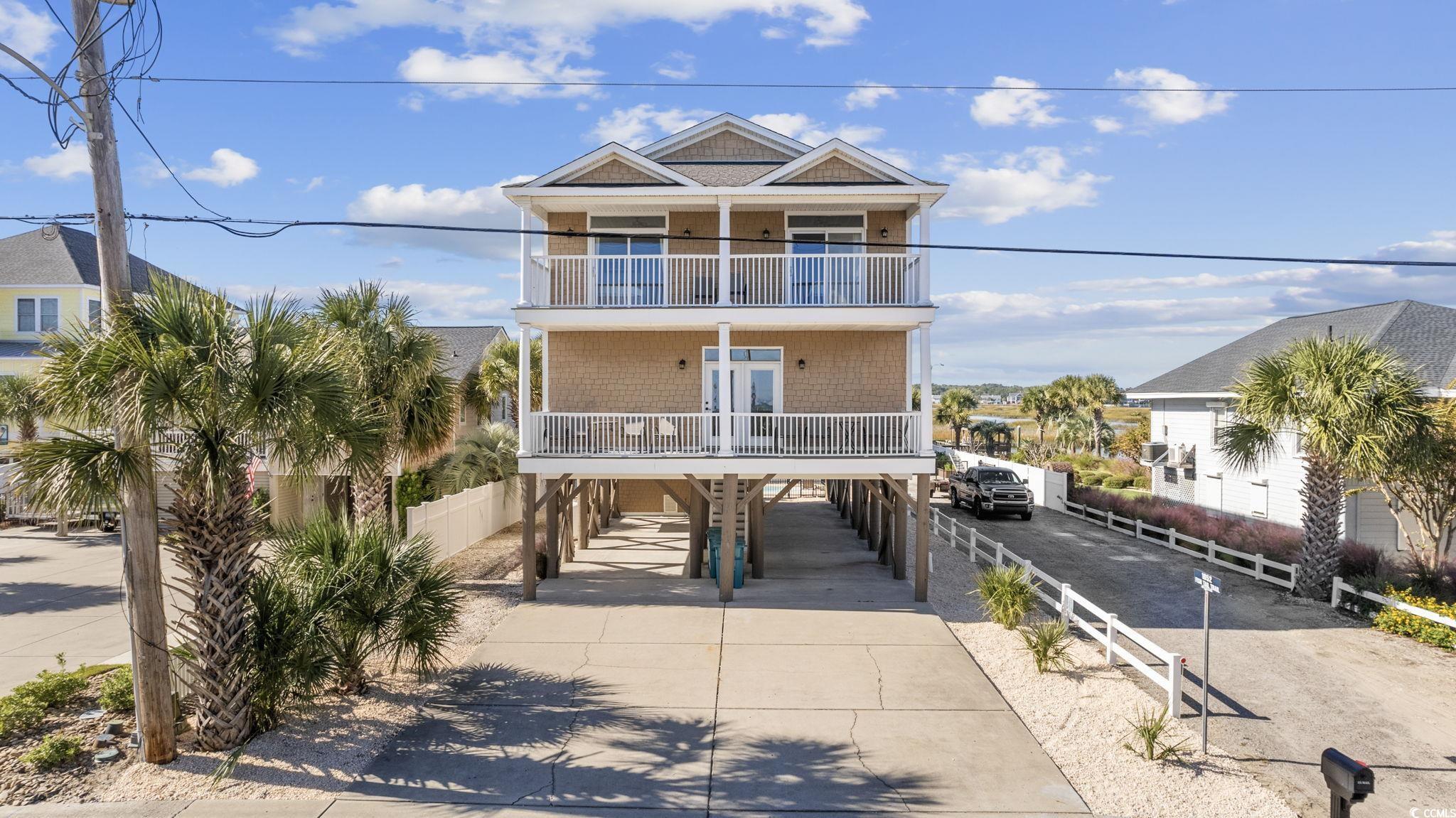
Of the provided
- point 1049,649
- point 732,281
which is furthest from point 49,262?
point 1049,649

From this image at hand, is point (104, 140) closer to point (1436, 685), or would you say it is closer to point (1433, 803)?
point (1433, 803)

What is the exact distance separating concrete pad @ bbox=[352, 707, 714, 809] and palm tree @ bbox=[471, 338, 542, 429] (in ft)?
54.2

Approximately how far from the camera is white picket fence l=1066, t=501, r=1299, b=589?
637 inches

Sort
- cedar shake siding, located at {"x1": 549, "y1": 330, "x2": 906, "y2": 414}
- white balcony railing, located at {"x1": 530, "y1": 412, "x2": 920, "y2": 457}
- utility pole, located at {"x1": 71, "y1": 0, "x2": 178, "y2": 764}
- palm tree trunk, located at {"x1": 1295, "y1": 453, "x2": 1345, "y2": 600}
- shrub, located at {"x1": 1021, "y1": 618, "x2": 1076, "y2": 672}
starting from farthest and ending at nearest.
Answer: cedar shake siding, located at {"x1": 549, "y1": 330, "x2": 906, "y2": 414}
white balcony railing, located at {"x1": 530, "y1": 412, "x2": 920, "y2": 457}
palm tree trunk, located at {"x1": 1295, "y1": 453, "x2": 1345, "y2": 600}
shrub, located at {"x1": 1021, "y1": 618, "x2": 1076, "y2": 672}
utility pole, located at {"x1": 71, "y1": 0, "x2": 178, "y2": 764}

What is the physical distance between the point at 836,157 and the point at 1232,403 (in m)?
14.3

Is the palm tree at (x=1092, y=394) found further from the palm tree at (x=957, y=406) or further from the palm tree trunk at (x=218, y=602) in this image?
the palm tree trunk at (x=218, y=602)

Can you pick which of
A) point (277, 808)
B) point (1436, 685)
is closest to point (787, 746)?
point (277, 808)

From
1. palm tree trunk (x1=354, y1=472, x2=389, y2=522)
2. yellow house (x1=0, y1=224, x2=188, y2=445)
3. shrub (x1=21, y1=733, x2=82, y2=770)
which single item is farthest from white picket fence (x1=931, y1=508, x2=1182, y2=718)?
yellow house (x1=0, y1=224, x2=188, y2=445)

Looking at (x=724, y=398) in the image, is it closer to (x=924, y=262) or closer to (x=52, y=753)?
(x=924, y=262)

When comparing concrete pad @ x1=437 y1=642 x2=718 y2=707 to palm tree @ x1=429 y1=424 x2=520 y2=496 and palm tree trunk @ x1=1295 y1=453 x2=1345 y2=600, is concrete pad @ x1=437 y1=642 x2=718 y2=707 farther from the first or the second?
palm tree trunk @ x1=1295 y1=453 x2=1345 y2=600

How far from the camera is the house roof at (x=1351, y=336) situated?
66.1ft

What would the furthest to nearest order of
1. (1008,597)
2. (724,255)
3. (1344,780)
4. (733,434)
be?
(733,434)
(724,255)
(1008,597)
(1344,780)

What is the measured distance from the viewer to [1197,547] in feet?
64.1

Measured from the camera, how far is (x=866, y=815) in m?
6.97
